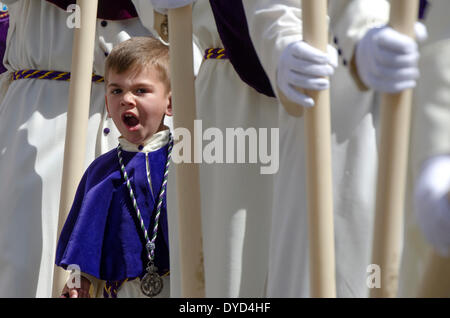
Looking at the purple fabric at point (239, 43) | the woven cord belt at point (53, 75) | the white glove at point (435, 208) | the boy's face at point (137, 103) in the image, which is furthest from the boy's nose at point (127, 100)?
the white glove at point (435, 208)

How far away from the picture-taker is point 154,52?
369 cm

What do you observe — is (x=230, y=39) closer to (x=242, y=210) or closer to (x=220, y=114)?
(x=220, y=114)

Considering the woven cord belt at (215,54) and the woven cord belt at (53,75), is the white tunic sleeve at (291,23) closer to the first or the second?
the woven cord belt at (215,54)

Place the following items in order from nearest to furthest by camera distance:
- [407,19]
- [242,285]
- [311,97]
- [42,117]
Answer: [407,19] < [311,97] < [242,285] < [42,117]

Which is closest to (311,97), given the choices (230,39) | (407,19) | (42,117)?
(407,19)

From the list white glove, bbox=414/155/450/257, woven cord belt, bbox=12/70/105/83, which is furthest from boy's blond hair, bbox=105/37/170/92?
white glove, bbox=414/155/450/257

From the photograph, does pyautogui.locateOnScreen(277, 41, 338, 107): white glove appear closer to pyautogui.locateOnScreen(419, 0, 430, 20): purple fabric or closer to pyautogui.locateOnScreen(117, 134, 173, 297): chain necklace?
pyautogui.locateOnScreen(419, 0, 430, 20): purple fabric

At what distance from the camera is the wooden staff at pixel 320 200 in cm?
248

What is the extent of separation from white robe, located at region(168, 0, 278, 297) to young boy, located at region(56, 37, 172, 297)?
0.52 feet

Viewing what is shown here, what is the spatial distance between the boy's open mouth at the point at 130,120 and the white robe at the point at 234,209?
0.28 metres

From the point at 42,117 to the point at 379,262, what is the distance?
7.58 feet

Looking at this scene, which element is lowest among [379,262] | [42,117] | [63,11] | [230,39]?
[379,262]

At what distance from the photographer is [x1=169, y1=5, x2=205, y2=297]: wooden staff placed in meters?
2.77

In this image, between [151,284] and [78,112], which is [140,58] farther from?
[151,284]
